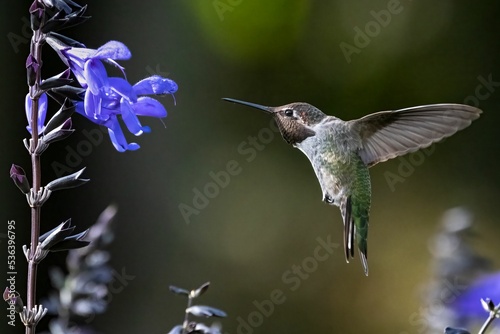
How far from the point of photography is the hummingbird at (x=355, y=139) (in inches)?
41.2

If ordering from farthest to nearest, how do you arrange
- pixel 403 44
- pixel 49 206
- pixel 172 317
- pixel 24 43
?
pixel 403 44, pixel 172 317, pixel 49 206, pixel 24 43

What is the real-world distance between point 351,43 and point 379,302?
1150 mm

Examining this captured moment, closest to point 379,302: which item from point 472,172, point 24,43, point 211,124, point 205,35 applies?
point 472,172

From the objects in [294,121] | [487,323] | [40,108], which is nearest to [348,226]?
[294,121]

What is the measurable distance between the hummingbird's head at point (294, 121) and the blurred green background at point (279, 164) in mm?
1817

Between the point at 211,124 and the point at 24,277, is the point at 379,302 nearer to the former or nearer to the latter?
the point at 211,124

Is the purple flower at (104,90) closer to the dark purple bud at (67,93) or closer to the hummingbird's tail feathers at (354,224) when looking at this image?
the dark purple bud at (67,93)

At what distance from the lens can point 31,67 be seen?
0.67 m

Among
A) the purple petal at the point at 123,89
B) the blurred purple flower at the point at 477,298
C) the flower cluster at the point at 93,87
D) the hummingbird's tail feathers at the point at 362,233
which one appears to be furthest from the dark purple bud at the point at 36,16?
the blurred purple flower at the point at 477,298

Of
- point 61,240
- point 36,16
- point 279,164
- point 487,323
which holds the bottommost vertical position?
point 487,323

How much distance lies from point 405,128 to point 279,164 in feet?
6.62

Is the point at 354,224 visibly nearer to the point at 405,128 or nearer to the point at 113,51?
the point at 405,128

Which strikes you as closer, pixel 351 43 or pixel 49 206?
pixel 49 206

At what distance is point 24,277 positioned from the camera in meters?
2.25
